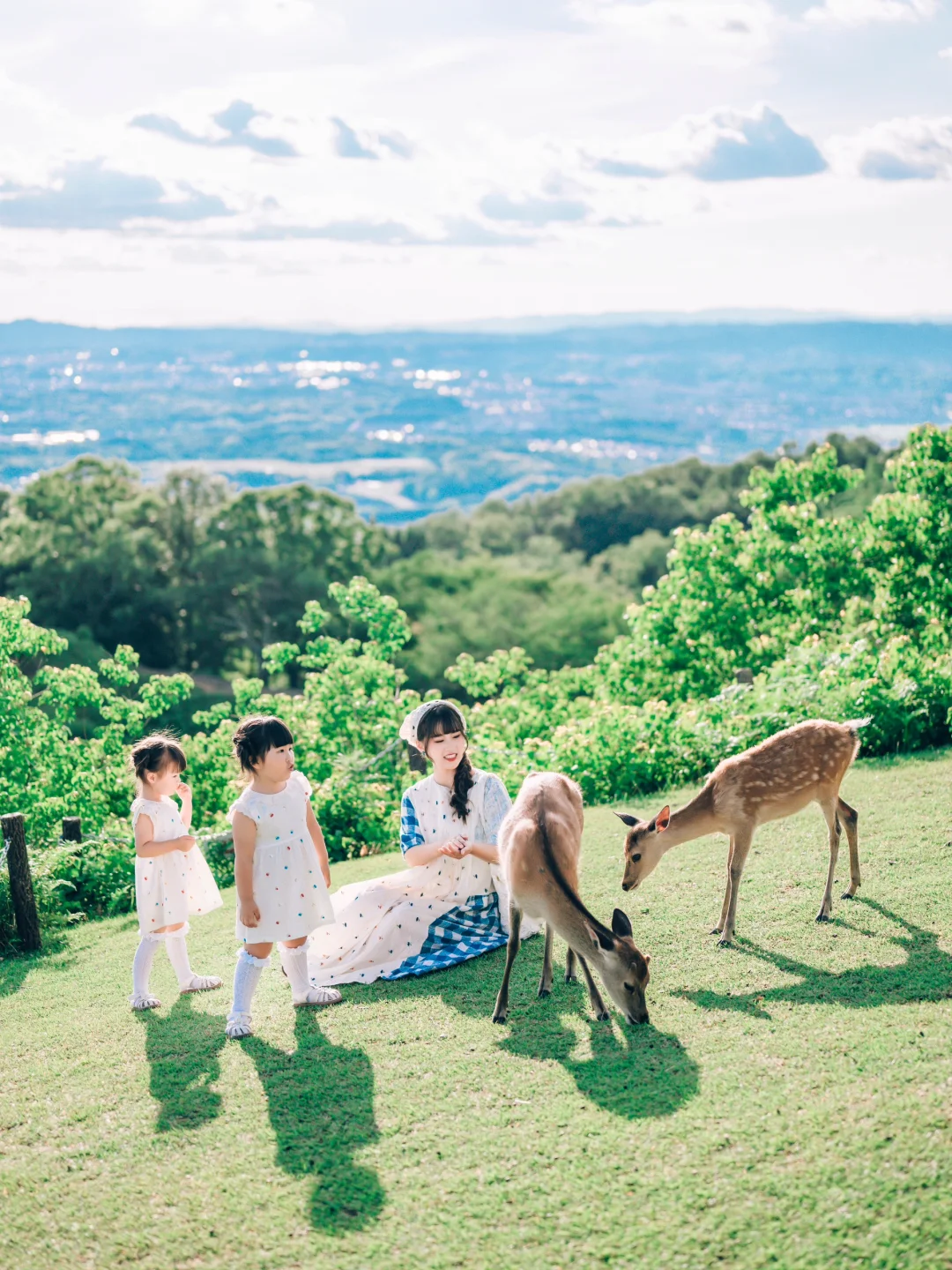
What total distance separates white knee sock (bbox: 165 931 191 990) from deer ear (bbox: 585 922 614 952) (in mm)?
2820

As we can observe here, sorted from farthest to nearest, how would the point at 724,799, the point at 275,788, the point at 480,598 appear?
the point at 480,598 → the point at 724,799 → the point at 275,788

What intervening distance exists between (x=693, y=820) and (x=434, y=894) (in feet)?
5.56

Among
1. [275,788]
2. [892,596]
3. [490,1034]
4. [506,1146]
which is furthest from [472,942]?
[892,596]

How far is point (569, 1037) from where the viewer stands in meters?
5.52

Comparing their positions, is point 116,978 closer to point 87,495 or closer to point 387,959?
point 387,959

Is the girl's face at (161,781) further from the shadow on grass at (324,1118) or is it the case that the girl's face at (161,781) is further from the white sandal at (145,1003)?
the shadow on grass at (324,1118)

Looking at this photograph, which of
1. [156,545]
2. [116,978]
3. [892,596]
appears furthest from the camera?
[156,545]

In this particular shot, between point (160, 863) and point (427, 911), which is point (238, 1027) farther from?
point (427, 911)

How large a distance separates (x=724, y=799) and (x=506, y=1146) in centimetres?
260

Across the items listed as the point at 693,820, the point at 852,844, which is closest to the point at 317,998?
the point at 693,820

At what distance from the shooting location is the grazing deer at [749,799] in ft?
21.2

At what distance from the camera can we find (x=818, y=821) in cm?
849

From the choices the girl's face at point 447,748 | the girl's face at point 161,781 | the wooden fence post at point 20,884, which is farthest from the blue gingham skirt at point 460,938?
the wooden fence post at point 20,884

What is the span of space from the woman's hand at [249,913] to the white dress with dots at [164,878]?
0.95 meters
